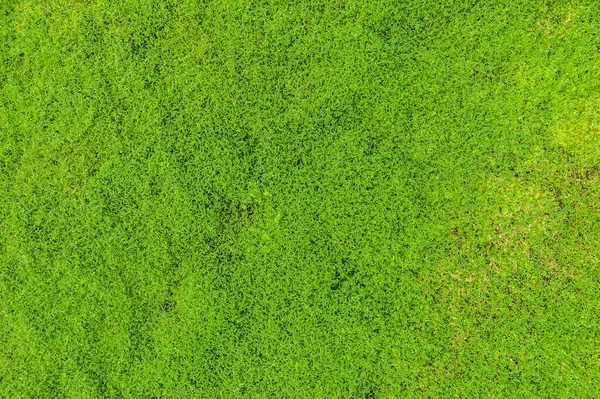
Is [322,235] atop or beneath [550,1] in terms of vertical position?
beneath

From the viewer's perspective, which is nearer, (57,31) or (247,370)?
(247,370)

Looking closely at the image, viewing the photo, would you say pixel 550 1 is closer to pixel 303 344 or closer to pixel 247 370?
pixel 303 344

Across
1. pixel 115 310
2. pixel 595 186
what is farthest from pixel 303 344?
pixel 595 186

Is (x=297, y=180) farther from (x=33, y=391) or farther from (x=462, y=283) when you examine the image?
(x=33, y=391)

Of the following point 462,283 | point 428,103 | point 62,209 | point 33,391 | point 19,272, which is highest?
point 62,209

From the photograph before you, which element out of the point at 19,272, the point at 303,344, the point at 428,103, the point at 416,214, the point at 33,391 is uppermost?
the point at 19,272

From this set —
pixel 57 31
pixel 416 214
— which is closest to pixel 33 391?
pixel 57 31
